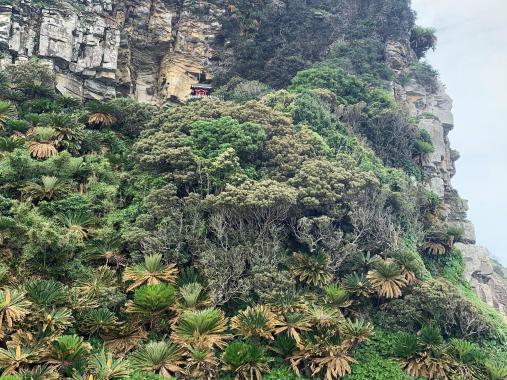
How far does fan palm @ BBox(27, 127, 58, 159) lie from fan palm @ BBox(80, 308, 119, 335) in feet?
26.4

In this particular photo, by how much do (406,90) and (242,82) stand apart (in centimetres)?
1157

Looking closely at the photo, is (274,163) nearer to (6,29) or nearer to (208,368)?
(208,368)

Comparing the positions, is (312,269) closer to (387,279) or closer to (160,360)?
(387,279)

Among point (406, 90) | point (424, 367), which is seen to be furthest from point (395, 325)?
point (406, 90)

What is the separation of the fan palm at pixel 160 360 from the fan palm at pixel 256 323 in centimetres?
176

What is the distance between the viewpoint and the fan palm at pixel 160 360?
12.4 m

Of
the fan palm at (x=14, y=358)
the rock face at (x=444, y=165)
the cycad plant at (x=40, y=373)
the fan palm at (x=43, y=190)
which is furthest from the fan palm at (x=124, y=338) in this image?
the rock face at (x=444, y=165)

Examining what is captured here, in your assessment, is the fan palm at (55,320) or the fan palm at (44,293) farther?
the fan palm at (44,293)

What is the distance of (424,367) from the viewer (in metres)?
14.1

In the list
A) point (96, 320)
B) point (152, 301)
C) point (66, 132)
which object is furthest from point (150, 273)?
point (66, 132)

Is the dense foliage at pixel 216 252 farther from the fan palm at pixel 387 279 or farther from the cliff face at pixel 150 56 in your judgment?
the cliff face at pixel 150 56

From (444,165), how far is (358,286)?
57.0 ft

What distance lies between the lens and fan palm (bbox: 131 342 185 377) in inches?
490

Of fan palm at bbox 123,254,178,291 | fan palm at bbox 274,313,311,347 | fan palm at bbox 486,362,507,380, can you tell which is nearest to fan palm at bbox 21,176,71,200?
fan palm at bbox 123,254,178,291
